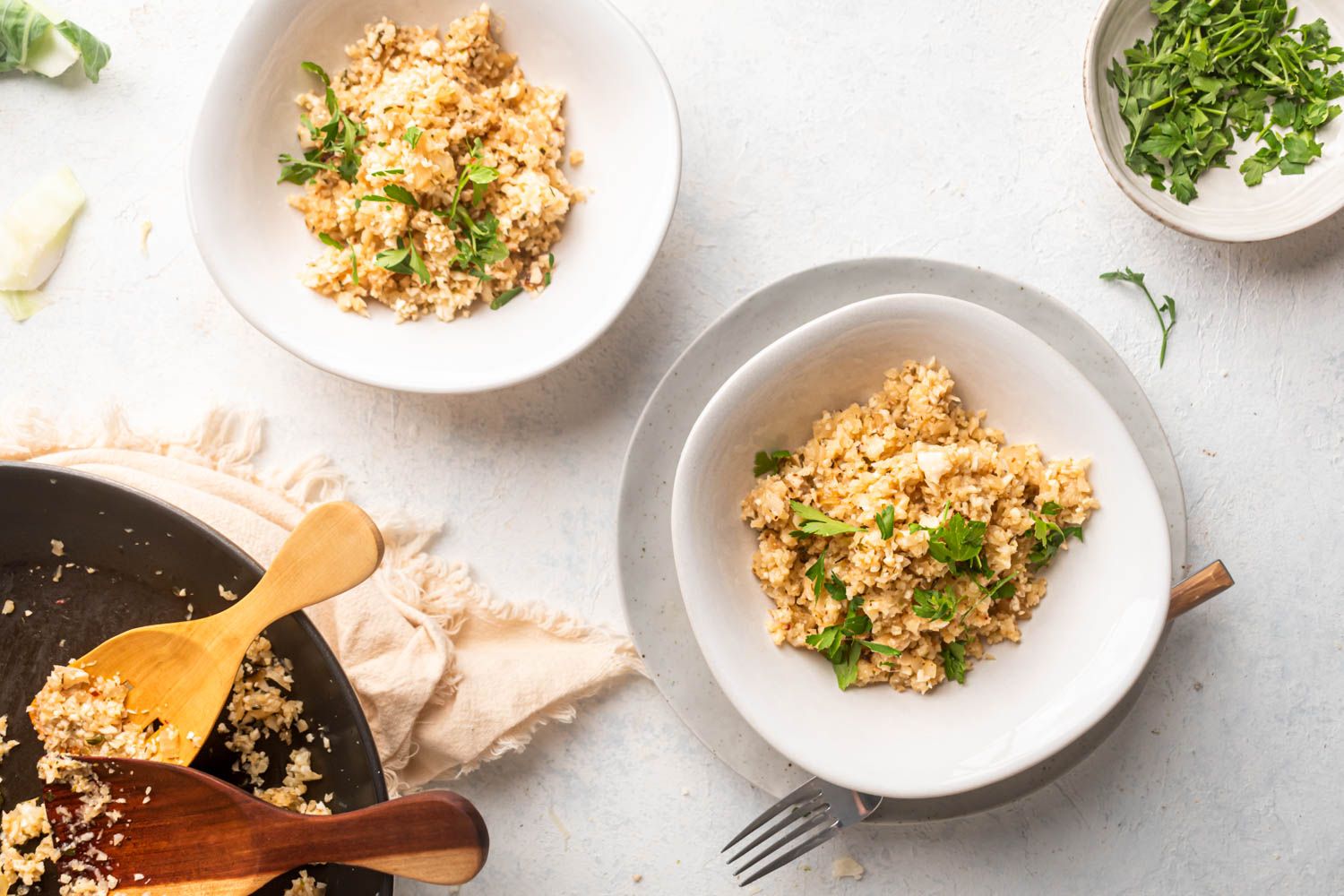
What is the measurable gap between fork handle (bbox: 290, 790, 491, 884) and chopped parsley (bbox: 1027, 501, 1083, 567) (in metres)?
1.03

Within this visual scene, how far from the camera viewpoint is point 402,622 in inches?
74.8

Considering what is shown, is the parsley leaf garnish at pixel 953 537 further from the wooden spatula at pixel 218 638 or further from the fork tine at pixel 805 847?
the wooden spatula at pixel 218 638

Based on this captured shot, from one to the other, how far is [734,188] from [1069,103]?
0.71m

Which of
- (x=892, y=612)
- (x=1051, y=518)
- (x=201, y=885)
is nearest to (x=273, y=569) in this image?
(x=201, y=885)

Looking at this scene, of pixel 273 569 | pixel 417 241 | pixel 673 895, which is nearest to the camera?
pixel 273 569

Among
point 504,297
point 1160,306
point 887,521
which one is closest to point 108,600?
point 504,297

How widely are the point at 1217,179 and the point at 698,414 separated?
113 cm

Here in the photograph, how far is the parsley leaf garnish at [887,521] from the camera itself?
1.57m

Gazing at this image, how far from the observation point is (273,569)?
1.62 m

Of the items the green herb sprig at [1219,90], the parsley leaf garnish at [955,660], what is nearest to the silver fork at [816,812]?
the parsley leaf garnish at [955,660]

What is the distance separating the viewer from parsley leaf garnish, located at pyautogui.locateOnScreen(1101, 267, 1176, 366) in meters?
1.96

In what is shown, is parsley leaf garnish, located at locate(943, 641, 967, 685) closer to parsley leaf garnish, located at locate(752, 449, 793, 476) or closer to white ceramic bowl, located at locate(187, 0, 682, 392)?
parsley leaf garnish, located at locate(752, 449, 793, 476)

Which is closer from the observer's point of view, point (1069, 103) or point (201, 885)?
point (201, 885)

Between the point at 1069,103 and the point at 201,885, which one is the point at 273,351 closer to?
the point at 201,885
